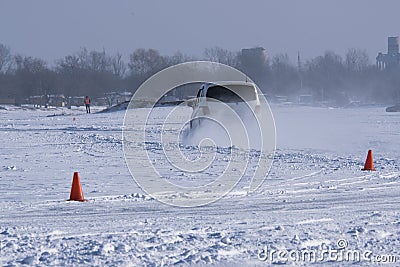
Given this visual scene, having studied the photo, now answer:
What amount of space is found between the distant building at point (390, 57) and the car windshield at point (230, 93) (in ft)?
402

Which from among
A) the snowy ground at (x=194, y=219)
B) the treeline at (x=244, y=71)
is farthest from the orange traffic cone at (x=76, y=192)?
the treeline at (x=244, y=71)

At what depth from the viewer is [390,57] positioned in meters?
139

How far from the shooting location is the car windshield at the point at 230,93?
1902 cm

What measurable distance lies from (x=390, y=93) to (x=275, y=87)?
20860 millimetres

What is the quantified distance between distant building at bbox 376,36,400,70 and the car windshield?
402 ft

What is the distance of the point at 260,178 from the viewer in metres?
12.0

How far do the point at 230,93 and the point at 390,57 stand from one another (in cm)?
12745

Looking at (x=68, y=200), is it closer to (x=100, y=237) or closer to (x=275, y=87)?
(x=100, y=237)

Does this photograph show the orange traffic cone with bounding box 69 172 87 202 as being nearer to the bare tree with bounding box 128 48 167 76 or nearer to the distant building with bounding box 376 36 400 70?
the bare tree with bounding box 128 48 167 76

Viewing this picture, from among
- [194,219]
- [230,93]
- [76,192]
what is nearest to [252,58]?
[230,93]

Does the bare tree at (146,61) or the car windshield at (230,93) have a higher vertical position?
the bare tree at (146,61)

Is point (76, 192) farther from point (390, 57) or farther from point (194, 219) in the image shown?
point (390, 57)

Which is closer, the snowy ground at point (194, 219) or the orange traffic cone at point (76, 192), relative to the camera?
the snowy ground at point (194, 219)

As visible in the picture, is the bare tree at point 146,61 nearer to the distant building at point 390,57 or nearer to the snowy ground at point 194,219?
the distant building at point 390,57
